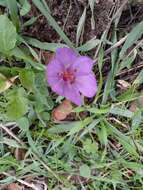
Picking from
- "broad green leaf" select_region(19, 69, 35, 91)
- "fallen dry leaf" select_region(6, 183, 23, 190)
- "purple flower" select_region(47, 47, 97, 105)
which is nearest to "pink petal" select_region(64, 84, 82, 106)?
"purple flower" select_region(47, 47, 97, 105)

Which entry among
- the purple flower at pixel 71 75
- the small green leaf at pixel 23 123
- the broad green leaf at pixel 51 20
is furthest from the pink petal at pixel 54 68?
the small green leaf at pixel 23 123

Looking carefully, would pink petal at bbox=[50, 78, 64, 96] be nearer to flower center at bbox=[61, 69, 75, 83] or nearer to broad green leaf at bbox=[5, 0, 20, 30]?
flower center at bbox=[61, 69, 75, 83]

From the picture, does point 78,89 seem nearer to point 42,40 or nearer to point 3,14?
point 42,40

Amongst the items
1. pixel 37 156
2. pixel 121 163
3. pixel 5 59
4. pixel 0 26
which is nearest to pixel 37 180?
pixel 37 156

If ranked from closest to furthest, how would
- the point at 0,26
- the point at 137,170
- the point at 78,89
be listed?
the point at 0,26
the point at 78,89
the point at 137,170

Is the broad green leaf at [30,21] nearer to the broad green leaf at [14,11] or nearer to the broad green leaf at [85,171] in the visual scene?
the broad green leaf at [14,11]

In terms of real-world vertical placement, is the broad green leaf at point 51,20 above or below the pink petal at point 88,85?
above

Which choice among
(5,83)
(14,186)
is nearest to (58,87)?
(5,83)
